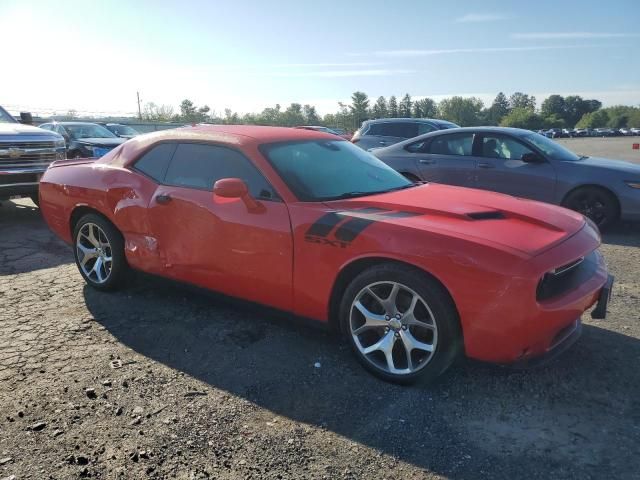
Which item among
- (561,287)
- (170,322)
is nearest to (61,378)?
(170,322)

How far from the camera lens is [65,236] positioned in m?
4.74

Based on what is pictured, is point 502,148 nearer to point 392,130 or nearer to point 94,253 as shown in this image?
point 392,130

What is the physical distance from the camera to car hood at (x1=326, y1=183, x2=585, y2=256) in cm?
270

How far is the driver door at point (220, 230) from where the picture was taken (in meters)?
3.24

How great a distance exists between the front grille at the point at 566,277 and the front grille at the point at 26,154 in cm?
778

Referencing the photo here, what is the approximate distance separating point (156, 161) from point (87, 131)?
1189 centimetres

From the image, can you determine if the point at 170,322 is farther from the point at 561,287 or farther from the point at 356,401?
the point at 561,287

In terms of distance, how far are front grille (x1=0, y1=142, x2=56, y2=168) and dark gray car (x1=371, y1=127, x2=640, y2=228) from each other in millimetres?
5605

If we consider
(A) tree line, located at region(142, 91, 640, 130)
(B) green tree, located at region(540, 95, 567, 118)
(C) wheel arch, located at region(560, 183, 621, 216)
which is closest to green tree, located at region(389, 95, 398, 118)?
(A) tree line, located at region(142, 91, 640, 130)

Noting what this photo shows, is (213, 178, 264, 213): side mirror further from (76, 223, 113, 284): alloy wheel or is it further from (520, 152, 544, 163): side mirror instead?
(520, 152, 544, 163): side mirror

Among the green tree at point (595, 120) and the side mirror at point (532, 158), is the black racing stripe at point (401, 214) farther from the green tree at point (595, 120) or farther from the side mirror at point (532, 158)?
the green tree at point (595, 120)

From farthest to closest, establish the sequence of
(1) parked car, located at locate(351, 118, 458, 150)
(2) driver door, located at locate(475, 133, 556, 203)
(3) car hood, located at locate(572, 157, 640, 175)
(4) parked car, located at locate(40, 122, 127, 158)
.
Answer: (4) parked car, located at locate(40, 122, 127, 158) < (1) parked car, located at locate(351, 118, 458, 150) < (2) driver door, located at locate(475, 133, 556, 203) < (3) car hood, located at locate(572, 157, 640, 175)

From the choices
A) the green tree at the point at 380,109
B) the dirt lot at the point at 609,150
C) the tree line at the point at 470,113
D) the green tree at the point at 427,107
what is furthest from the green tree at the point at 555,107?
the dirt lot at the point at 609,150

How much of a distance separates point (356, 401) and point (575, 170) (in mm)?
5562
